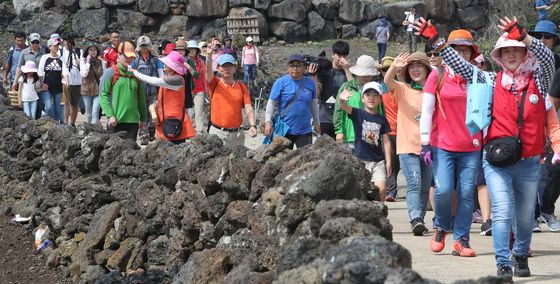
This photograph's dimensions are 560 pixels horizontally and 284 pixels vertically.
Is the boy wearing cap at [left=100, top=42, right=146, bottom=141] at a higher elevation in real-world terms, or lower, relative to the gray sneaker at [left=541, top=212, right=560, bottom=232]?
higher

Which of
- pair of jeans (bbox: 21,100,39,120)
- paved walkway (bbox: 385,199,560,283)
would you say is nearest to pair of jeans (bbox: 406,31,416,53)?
pair of jeans (bbox: 21,100,39,120)

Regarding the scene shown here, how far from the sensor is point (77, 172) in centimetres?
1426

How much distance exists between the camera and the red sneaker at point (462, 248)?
9305mm

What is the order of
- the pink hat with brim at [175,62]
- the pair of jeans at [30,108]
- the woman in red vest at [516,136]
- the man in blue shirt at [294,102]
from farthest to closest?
the pair of jeans at [30,108] < the pink hat with brim at [175,62] < the man in blue shirt at [294,102] < the woman in red vest at [516,136]

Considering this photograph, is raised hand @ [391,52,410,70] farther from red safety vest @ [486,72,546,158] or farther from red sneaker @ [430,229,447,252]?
red safety vest @ [486,72,546,158]

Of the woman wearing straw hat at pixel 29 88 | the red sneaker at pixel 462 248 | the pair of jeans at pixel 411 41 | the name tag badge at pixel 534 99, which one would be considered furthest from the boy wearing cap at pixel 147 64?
the pair of jeans at pixel 411 41

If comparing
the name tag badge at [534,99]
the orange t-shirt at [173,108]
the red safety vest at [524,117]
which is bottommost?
the orange t-shirt at [173,108]

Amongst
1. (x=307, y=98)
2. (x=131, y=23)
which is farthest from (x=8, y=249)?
(x=131, y=23)

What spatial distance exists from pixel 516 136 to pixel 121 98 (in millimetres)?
7216

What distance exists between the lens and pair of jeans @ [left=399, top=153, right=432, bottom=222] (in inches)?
427

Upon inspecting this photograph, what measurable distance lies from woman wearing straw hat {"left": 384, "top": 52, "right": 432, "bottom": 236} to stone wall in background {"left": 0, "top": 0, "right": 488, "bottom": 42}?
27.9 metres

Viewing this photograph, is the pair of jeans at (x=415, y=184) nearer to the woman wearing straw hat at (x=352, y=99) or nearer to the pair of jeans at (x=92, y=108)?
the woman wearing straw hat at (x=352, y=99)

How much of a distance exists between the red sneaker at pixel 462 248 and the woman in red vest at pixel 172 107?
461 cm

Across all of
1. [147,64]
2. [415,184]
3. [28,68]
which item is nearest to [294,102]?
[415,184]
